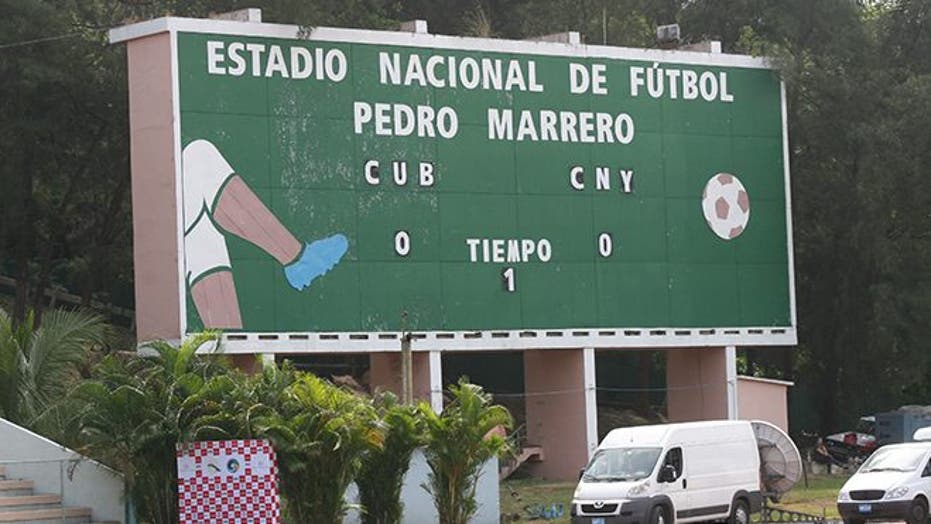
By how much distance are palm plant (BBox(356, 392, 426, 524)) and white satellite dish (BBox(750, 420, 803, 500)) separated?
1028 cm

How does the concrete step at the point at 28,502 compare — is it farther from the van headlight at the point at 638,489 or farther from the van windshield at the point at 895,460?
the van windshield at the point at 895,460

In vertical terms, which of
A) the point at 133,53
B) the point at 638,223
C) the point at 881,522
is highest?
the point at 133,53

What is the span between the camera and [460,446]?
34.7 meters

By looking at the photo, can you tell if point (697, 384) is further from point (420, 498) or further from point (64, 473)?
point (64, 473)

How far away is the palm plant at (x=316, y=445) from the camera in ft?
106

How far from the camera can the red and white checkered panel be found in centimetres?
3133

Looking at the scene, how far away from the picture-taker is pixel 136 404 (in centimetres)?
3180

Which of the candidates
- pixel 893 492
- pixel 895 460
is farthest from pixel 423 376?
pixel 893 492

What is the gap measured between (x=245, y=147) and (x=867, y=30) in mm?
22370

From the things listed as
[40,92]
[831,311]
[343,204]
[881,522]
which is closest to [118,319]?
[40,92]

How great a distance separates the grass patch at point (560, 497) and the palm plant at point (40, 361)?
9.27 meters

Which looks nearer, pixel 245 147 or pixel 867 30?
pixel 245 147

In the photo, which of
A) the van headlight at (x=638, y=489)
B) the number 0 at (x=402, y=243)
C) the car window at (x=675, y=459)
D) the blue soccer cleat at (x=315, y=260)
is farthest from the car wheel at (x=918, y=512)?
the blue soccer cleat at (x=315, y=260)

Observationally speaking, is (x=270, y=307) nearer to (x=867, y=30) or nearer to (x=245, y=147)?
(x=245, y=147)
